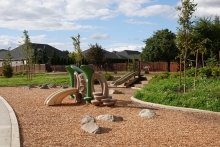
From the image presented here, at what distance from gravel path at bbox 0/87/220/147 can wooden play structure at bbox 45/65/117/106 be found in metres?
0.35

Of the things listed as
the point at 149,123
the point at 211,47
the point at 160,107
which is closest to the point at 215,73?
the point at 160,107

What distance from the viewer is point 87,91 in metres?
11.2

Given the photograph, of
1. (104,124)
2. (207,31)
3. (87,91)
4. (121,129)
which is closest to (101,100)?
(87,91)

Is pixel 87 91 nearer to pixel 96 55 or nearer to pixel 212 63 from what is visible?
pixel 212 63

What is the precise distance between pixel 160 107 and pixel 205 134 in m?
3.66

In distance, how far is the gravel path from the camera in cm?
641

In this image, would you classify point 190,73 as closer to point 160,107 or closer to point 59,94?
point 160,107

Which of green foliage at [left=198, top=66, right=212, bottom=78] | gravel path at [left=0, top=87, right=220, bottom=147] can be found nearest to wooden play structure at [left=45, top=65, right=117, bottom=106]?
gravel path at [left=0, top=87, right=220, bottom=147]

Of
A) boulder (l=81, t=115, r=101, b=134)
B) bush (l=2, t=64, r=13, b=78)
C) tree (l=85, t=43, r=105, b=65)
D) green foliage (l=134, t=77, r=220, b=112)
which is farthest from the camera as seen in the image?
tree (l=85, t=43, r=105, b=65)

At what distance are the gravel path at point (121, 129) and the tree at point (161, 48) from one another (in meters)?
37.2

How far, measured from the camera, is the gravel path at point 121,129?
641 cm

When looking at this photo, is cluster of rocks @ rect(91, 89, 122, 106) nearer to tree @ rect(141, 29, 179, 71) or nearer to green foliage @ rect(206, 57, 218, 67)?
green foliage @ rect(206, 57, 218, 67)

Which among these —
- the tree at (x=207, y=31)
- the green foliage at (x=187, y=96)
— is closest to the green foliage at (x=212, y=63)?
the green foliage at (x=187, y=96)

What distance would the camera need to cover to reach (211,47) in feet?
135
